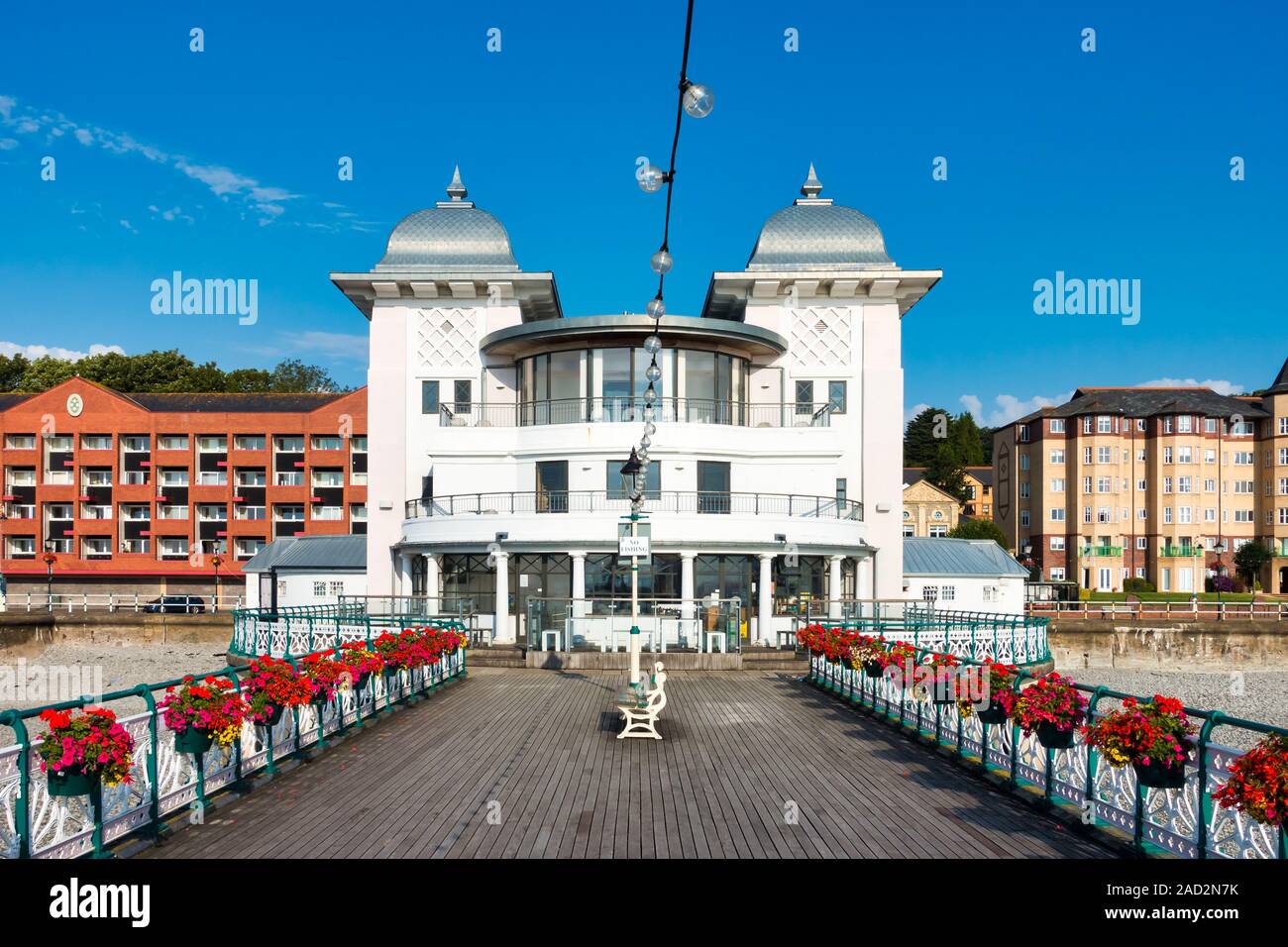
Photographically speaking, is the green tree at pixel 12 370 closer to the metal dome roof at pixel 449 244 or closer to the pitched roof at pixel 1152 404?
the metal dome roof at pixel 449 244

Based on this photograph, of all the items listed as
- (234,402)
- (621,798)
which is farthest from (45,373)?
(621,798)

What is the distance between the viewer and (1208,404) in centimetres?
7275

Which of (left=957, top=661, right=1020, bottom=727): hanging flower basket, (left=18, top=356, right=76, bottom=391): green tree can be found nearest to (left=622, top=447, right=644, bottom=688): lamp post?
(left=957, top=661, right=1020, bottom=727): hanging flower basket

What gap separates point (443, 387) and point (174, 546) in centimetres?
3716

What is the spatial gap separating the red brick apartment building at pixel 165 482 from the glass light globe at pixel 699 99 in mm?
60218

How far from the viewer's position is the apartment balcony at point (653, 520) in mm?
29859

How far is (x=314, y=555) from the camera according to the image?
41.6 m

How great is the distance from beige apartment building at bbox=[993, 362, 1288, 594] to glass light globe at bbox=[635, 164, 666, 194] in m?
67.2

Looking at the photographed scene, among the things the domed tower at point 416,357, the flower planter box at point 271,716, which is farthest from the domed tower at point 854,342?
the flower planter box at point 271,716

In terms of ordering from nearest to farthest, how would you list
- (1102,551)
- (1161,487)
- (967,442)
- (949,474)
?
1. (1161,487)
2. (1102,551)
3. (949,474)
4. (967,442)

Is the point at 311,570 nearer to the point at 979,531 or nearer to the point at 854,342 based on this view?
the point at 854,342

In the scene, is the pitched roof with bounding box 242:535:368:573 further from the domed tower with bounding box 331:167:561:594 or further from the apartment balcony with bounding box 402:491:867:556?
the apartment balcony with bounding box 402:491:867:556

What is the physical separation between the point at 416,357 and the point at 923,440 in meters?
93.6
